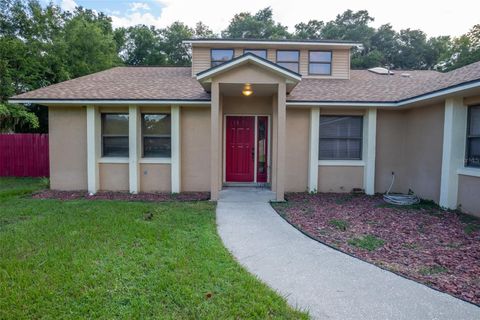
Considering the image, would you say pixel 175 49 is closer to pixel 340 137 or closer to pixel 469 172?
pixel 340 137

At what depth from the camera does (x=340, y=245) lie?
462 centimetres

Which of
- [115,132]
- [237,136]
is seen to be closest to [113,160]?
[115,132]

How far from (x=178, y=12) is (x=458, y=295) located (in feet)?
96.6

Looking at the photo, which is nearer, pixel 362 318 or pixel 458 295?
pixel 362 318

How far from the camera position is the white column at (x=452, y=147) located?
22.0 ft

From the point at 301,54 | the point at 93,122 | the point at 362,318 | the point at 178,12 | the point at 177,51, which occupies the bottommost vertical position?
the point at 362,318

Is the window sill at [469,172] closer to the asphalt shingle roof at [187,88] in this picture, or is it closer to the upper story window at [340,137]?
the asphalt shingle roof at [187,88]

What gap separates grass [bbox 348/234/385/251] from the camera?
4.57m

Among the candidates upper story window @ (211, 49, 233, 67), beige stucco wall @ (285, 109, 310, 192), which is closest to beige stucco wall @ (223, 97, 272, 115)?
beige stucco wall @ (285, 109, 310, 192)

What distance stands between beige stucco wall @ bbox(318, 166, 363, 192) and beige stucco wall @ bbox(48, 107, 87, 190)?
741cm

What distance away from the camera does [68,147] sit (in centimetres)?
877

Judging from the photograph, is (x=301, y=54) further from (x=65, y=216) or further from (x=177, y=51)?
(x=177, y=51)

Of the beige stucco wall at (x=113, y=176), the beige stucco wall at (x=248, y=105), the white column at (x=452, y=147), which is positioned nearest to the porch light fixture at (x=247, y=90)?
the beige stucco wall at (x=248, y=105)

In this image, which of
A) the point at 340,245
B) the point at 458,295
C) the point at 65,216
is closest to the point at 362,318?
the point at 458,295
